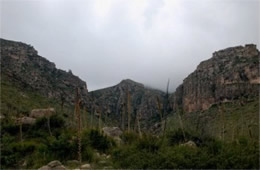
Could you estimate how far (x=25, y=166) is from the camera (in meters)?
15.0

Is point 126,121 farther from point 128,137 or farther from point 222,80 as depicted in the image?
point 222,80

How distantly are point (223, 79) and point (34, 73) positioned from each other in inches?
1708

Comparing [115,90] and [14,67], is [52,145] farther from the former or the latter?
[115,90]

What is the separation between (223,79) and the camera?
260 ft

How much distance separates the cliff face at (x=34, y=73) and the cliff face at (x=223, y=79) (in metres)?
25.6

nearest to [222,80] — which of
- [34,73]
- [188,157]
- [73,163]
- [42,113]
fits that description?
[34,73]

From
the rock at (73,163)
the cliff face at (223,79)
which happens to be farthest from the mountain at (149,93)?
the rock at (73,163)

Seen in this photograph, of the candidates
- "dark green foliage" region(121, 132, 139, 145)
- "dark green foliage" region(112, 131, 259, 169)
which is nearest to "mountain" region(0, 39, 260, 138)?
"dark green foliage" region(121, 132, 139, 145)

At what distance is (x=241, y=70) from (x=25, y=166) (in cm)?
6846

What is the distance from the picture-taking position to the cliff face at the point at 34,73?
62.6 m

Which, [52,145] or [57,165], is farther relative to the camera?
[52,145]

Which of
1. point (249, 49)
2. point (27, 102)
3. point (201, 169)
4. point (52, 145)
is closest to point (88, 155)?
point (52, 145)

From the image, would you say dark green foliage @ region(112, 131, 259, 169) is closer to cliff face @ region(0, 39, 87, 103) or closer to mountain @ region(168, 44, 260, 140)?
cliff face @ region(0, 39, 87, 103)

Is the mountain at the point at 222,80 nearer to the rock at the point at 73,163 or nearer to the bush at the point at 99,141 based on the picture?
the bush at the point at 99,141
